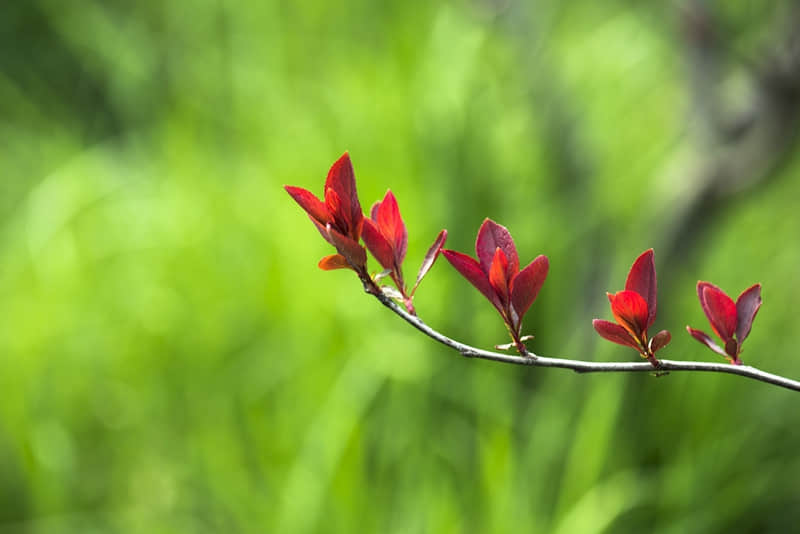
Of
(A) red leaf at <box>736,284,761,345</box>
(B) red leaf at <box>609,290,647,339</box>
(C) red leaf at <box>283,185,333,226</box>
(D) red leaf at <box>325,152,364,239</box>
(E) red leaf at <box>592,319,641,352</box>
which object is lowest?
(E) red leaf at <box>592,319,641,352</box>

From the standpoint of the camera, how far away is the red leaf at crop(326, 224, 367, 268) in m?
0.35

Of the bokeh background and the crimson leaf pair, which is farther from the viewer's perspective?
the bokeh background

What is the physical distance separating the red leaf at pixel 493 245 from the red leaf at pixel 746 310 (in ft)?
0.37

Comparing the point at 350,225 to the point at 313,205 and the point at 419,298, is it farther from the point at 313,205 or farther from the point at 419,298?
the point at 419,298

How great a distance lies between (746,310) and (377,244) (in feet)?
0.60

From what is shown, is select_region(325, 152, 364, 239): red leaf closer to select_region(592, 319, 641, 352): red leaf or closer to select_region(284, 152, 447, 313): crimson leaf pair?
select_region(284, 152, 447, 313): crimson leaf pair

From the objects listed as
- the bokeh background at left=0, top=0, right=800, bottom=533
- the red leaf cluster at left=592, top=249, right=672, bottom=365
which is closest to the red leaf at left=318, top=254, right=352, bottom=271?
the red leaf cluster at left=592, top=249, right=672, bottom=365

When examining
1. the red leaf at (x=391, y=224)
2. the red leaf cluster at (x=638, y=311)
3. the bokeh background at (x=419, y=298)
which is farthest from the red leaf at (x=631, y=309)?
the bokeh background at (x=419, y=298)

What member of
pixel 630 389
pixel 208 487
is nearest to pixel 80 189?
pixel 208 487

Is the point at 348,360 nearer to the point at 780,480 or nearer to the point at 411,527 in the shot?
the point at 411,527

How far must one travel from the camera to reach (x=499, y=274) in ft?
1.27

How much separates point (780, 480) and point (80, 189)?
1.60 m

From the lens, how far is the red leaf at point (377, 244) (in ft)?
1.26

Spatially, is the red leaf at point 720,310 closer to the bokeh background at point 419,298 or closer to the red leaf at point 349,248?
the red leaf at point 349,248
